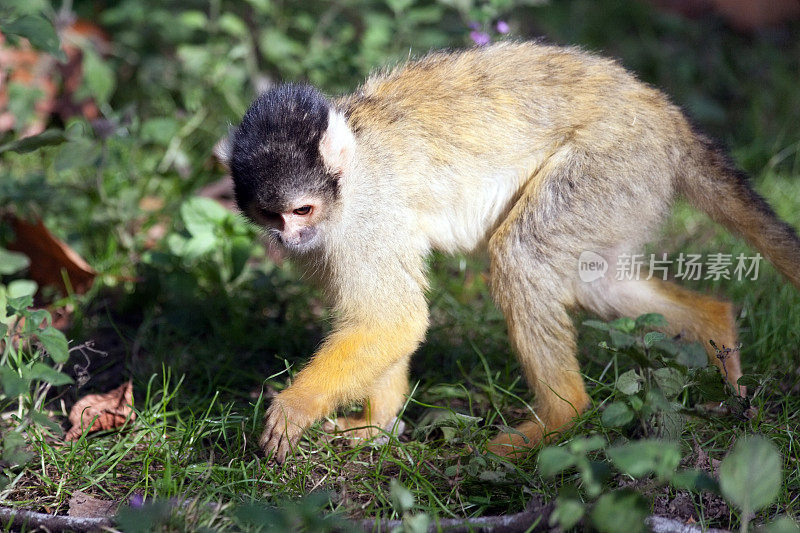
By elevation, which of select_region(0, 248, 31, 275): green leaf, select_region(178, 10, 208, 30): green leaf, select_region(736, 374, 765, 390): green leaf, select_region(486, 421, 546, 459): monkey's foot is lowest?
select_region(486, 421, 546, 459): monkey's foot

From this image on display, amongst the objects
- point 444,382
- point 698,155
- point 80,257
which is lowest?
point 444,382

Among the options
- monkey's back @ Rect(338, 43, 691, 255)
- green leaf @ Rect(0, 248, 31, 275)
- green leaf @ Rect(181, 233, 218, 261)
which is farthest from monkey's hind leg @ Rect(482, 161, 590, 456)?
green leaf @ Rect(0, 248, 31, 275)

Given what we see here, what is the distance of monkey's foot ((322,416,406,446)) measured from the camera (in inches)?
120

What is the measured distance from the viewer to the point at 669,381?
8.23 ft

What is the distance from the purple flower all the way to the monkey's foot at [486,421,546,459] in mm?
1792

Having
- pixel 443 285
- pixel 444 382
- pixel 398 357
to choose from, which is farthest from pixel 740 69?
pixel 398 357

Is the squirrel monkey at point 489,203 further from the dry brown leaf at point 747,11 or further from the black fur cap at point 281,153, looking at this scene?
the dry brown leaf at point 747,11

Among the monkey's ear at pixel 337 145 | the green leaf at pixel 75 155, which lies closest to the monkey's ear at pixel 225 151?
the monkey's ear at pixel 337 145

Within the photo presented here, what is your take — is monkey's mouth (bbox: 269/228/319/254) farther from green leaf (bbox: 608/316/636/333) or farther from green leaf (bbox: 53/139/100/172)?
green leaf (bbox: 53/139/100/172)

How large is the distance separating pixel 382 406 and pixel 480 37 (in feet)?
6.03

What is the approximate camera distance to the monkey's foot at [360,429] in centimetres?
304

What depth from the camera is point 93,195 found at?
451 centimetres

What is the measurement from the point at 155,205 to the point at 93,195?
40 cm

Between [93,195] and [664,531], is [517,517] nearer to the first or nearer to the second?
[664,531]
